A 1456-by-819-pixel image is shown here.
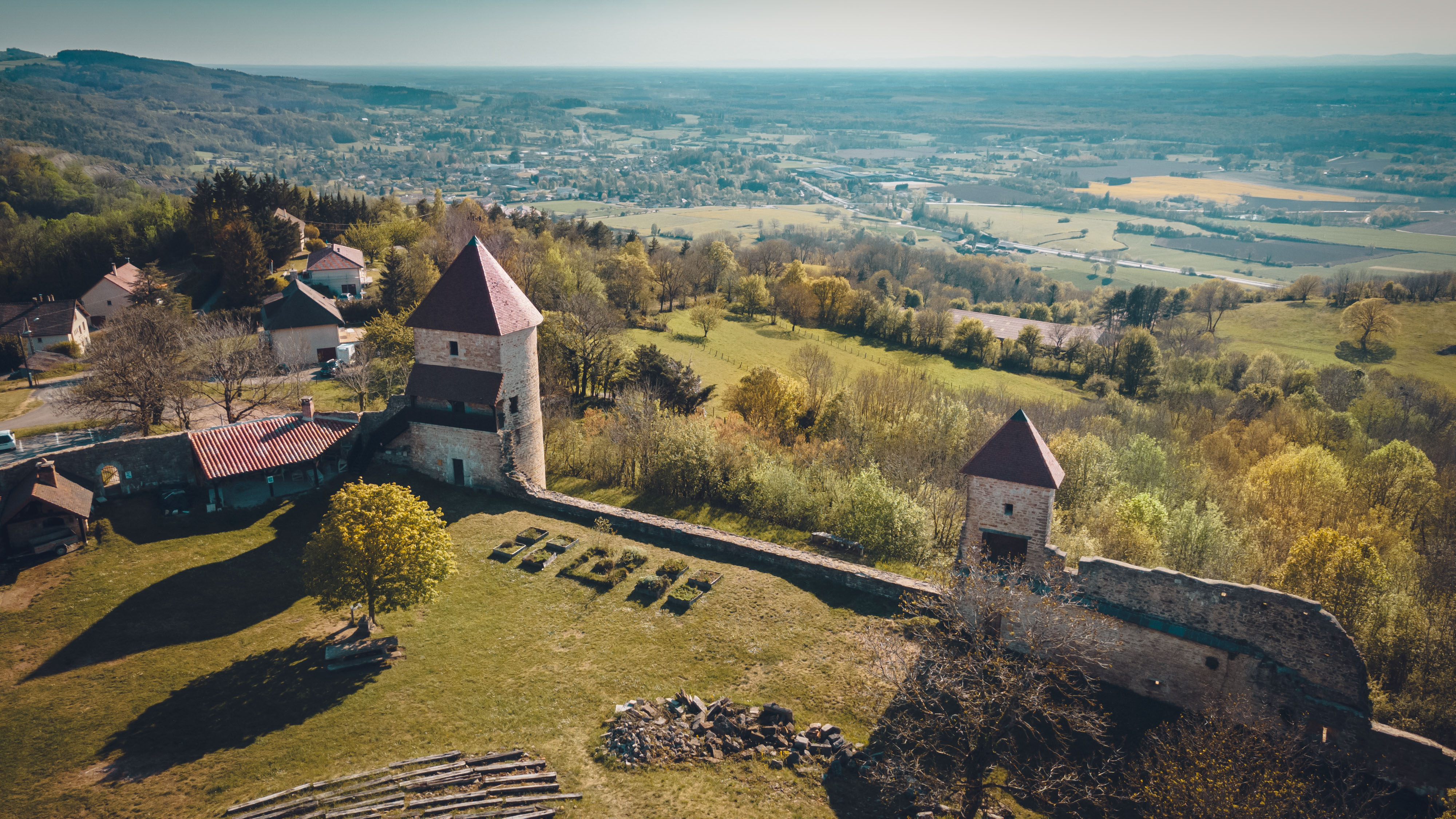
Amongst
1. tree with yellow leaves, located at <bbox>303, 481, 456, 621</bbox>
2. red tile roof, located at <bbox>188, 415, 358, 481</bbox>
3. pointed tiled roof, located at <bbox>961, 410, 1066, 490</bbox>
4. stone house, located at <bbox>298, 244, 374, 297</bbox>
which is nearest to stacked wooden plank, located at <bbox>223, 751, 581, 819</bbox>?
tree with yellow leaves, located at <bbox>303, 481, 456, 621</bbox>

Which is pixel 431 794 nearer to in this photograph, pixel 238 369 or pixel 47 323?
pixel 238 369

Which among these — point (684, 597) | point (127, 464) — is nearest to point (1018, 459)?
point (684, 597)

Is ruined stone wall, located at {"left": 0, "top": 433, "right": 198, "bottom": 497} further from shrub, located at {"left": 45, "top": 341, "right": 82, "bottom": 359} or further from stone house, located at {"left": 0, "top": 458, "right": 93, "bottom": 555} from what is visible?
shrub, located at {"left": 45, "top": 341, "right": 82, "bottom": 359}

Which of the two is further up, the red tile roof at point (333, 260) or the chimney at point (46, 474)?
the red tile roof at point (333, 260)

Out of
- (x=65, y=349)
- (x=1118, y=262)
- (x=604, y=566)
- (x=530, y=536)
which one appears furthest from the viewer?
(x=1118, y=262)

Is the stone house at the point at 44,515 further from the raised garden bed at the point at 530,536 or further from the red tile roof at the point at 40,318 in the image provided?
the red tile roof at the point at 40,318

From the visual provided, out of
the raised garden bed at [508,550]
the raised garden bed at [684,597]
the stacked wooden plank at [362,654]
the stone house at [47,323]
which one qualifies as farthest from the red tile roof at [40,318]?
the raised garden bed at [684,597]

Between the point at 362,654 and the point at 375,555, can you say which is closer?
the point at 375,555
